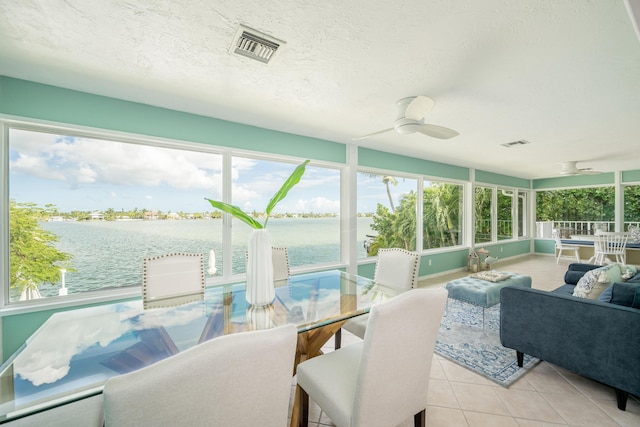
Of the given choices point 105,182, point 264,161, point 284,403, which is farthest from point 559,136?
point 105,182

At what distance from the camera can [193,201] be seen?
2986 millimetres

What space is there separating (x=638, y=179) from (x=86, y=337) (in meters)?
10.3

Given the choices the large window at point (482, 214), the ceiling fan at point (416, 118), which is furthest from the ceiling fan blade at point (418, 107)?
the large window at point (482, 214)

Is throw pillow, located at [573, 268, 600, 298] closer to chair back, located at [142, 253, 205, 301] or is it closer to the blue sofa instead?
the blue sofa

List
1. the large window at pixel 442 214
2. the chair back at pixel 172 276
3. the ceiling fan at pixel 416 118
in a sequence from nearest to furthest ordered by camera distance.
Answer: the chair back at pixel 172 276 < the ceiling fan at pixel 416 118 < the large window at pixel 442 214

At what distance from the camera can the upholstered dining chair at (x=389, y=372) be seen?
3.56ft

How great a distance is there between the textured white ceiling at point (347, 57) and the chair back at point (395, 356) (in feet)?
4.88

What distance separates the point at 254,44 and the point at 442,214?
531cm

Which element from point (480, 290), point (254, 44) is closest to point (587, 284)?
point (480, 290)

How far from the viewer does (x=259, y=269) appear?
66.9 inches

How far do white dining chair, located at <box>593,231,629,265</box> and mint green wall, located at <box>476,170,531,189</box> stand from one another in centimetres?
219

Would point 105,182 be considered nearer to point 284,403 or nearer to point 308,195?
point 308,195

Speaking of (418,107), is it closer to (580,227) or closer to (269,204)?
(269,204)

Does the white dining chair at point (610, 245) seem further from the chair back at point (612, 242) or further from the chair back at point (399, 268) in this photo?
the chair back at point (399, 268)
